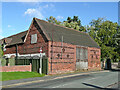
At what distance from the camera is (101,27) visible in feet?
155

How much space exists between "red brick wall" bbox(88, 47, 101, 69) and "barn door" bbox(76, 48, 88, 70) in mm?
1618

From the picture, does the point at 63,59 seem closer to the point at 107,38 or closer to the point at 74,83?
the point at 74,83

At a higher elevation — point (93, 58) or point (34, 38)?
point (34, 38)

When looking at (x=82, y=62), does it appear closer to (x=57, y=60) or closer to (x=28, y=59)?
(x=57, y=60)

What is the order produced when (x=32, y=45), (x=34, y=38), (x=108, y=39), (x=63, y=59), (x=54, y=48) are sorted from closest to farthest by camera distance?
(x=54, y=48) < (x=63, y=59) < (x=34, y=38) < (x=32, y=45) < (x=108, y=39)

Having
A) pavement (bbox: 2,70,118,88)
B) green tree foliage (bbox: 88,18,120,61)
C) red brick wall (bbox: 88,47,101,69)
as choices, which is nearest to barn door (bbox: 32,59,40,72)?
pavement (bbox: 2,70,118,88)

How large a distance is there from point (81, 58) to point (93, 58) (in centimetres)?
556

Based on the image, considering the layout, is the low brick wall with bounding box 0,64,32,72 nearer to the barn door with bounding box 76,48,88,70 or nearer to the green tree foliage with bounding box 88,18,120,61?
the barn door with bounding box 76,48,88,70

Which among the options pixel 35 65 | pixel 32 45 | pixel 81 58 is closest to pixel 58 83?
pixel 35 65

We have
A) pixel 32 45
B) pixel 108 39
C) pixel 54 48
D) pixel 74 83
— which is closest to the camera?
pixel 74 83

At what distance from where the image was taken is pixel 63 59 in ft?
88.6

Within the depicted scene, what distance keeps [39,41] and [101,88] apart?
16.7 metres

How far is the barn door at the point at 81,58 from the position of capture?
30688 millimetres

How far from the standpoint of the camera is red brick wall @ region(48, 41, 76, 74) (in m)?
25.0
